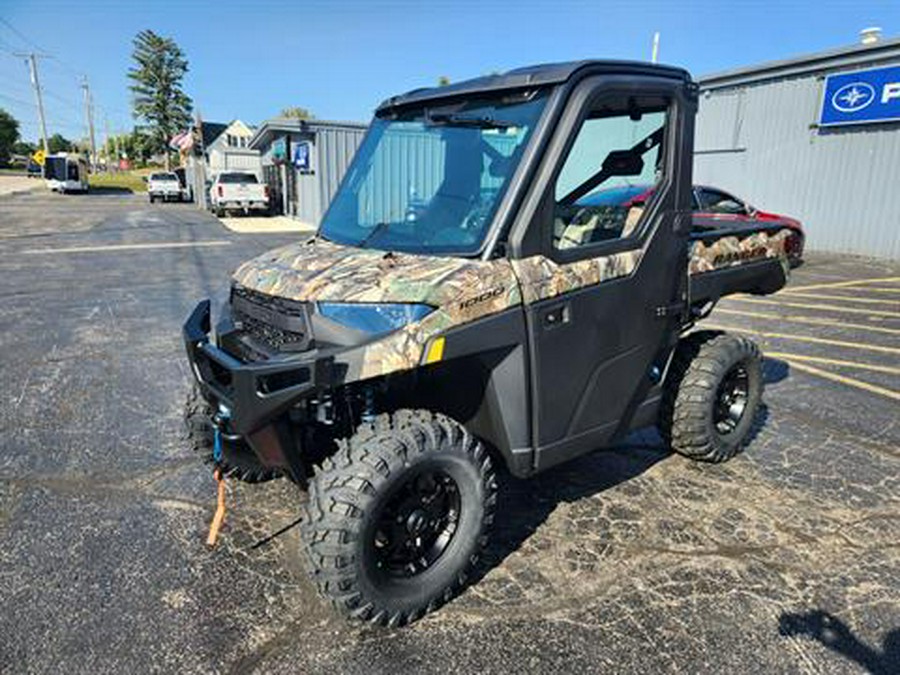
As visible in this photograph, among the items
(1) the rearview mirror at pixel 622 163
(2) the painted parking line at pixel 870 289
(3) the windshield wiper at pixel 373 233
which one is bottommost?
(2) the painted parking line at pixel 870 289

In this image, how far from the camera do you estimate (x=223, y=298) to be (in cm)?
362

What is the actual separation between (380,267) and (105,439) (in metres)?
3.08

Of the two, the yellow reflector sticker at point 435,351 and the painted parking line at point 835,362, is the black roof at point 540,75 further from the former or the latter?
the painted parking line at point 835,362

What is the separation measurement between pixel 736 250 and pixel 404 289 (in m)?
2.64

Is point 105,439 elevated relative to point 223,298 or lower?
lower

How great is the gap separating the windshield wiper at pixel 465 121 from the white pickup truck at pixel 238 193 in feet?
90.0

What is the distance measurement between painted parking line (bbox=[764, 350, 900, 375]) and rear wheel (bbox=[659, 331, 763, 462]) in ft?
9.56

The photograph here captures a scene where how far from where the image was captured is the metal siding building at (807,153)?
48.8 ft

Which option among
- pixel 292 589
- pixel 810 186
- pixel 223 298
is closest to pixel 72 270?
pixel 223 298

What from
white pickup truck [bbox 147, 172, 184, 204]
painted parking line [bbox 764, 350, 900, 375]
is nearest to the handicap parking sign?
white pickup truck [bbox 147, 172, 184, 204]

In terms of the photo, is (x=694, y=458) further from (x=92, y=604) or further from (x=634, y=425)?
(x=92, y=604)

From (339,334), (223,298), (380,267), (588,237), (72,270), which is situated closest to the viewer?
(339,334)

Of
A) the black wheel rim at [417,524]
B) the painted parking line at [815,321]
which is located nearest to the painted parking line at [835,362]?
the painted parking line at [815,321]

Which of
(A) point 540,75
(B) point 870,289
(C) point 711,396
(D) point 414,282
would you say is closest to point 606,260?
(A) point 540,75
